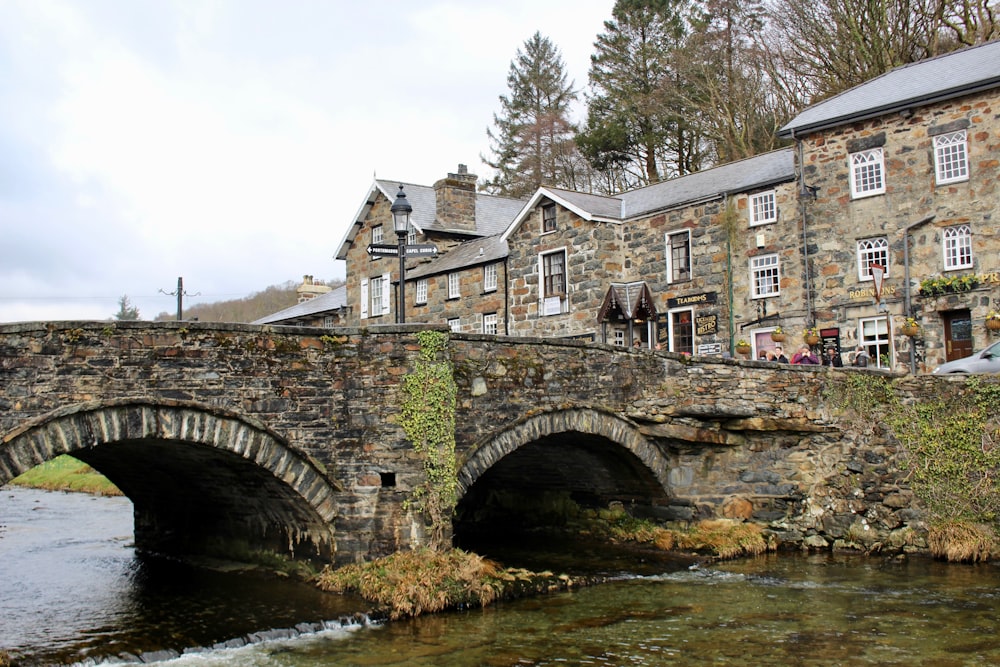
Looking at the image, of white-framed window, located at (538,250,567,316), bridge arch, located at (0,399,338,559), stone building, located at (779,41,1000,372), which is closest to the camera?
bridge arch, located at (0,399,338,559)

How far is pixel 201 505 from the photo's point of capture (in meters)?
16.9

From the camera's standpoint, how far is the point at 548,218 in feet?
94.8

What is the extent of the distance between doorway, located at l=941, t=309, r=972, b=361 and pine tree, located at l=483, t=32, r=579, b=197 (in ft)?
81.6

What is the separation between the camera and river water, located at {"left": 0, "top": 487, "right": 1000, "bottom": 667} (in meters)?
10.9

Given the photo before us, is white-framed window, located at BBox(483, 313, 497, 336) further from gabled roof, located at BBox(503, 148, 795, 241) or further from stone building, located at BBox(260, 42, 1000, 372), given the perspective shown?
gabled roof, located at BBox(503, 148, 795, 241)

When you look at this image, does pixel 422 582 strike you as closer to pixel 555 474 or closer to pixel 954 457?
pixel 555 474

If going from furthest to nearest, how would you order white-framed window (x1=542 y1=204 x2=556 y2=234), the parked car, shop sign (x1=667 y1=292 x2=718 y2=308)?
white-framed window (x1=542 y1=204 x2=556 y2=234), shop sign (x1=667 y1=292 x2=718 y2=308), the parked car

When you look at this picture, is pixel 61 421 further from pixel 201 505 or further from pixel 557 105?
pixel 557 105

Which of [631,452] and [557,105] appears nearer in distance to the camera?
[631,452]

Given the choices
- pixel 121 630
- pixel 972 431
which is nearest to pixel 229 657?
pixel 121 630

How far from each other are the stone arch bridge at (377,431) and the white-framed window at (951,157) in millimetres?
6391

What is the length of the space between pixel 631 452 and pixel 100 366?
963 cm

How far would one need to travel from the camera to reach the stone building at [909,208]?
68.6ft

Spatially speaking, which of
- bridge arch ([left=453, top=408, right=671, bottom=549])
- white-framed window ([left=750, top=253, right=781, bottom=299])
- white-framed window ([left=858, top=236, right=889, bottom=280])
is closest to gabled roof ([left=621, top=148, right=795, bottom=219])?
white-framed window ([left=750, top=253, right=781, bottom=299])
